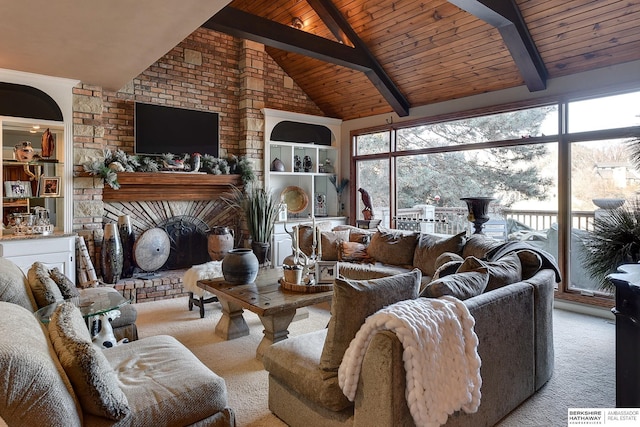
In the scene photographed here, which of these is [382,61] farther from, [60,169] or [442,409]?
[442,409]

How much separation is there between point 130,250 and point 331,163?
375 centimetres

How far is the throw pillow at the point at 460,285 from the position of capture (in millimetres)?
2021

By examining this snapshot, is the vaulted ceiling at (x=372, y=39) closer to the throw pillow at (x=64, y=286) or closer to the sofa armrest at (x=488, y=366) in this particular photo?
the throw pillow at (x=64, y=286)

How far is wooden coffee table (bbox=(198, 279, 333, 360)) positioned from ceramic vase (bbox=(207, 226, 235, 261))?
76.9 inches

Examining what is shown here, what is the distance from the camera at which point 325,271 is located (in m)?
3.36

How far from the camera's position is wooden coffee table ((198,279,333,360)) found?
292cm

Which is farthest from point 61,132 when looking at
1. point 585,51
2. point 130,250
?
point 585,51

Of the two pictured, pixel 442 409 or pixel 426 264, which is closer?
pixel 442 409

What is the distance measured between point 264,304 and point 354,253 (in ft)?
7.34

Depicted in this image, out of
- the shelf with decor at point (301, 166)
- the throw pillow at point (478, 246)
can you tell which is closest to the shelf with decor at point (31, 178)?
the shelf with decor at point (301, 166)

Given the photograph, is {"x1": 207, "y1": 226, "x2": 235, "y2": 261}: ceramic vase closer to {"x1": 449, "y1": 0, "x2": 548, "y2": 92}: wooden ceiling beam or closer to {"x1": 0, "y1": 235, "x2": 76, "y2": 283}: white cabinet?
{"x1": 0, "y1": 235, "x2": 76, "y2": 283}: white cabinet

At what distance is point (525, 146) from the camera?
4.96 meters

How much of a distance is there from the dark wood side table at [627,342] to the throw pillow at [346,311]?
1.24 metres

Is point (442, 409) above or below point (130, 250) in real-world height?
below
